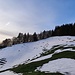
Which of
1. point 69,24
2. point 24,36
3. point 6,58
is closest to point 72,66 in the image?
point 6,58

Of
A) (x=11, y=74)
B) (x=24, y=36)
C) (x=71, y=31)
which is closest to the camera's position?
(x=11, y=74)

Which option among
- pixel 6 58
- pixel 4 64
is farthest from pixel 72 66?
pixel 6 58

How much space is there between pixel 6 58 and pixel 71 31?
197ft

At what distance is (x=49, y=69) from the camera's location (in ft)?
97.0

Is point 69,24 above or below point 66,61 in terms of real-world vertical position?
above

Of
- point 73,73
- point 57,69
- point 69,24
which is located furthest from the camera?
point 69,24

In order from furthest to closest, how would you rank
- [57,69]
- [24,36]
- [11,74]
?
[24,36] < [11,74] < [57,69]

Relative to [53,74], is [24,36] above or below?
above

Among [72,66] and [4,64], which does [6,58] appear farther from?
[72,66]

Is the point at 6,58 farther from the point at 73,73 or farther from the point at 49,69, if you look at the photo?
the point at 73,73

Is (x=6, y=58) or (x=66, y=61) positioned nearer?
(x=66, y=61)

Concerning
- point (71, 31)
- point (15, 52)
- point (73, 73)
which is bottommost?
point (73, 73)

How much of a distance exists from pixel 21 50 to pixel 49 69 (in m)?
39.9

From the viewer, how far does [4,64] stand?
58.5 m
